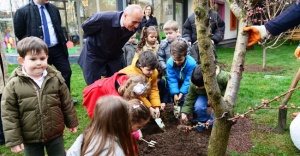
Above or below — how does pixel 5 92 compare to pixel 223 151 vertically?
above

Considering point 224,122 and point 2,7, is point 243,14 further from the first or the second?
point 2,7

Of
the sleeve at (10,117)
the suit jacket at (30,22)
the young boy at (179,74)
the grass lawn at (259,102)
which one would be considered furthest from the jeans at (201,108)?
the suit jacket at (30,22)

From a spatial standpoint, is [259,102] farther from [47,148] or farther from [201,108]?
[47,148]

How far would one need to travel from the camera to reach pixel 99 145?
5.50ft

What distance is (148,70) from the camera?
128 inches

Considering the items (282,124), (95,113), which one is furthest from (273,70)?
(95,113)

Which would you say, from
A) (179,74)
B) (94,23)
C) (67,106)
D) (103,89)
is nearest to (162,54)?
(179,74)

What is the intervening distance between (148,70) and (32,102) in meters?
1.35

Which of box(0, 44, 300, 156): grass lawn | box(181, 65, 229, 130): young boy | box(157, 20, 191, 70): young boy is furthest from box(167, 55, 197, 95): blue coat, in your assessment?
box(0, 44, 300, 156): grass lawn

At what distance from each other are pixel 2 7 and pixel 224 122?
809 cm

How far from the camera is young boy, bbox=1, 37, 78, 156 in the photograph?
2.17 metres

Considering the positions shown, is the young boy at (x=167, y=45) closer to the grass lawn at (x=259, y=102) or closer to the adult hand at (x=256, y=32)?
the grass lawn at (x=259, y=102)

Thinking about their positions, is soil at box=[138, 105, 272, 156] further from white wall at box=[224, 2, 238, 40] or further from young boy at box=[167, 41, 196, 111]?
white wall at box=[224, 2, 238, 40]

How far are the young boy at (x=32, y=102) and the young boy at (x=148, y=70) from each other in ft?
3.23
